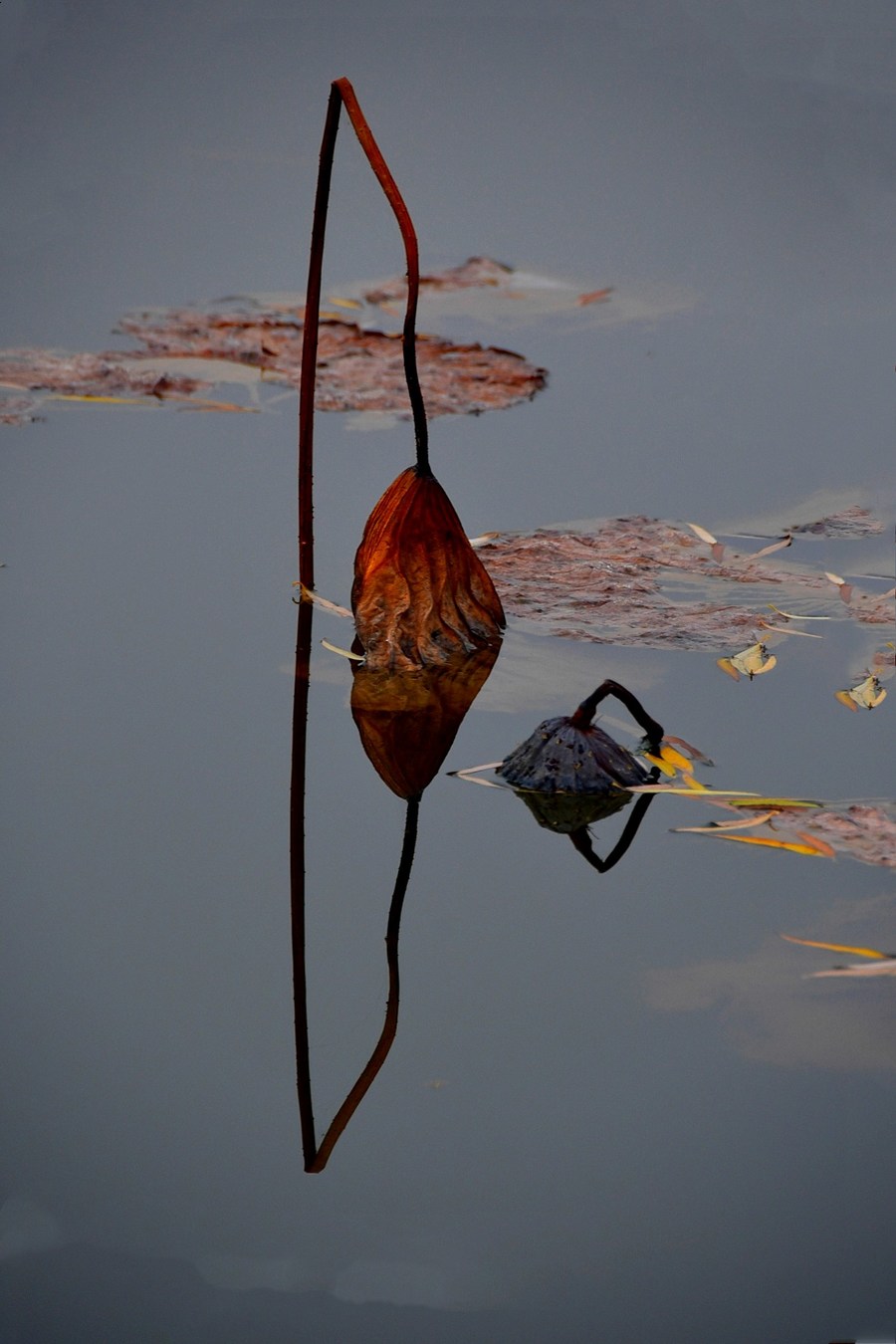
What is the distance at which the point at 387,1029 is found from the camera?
117 cm

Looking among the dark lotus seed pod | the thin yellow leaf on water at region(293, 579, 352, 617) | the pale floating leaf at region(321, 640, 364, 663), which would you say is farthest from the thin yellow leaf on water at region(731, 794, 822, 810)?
the thin yellow leaf on water at region(293, 579, 352, 617)

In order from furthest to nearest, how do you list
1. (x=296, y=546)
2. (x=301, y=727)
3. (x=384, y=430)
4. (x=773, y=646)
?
(x=384, y=430) < (x=296, y=546) < (x=773, y=646) < (x=301, y=727)

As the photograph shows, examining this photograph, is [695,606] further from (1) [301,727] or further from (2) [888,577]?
(1) [301,727]

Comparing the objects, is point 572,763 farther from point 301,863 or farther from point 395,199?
point 395,199

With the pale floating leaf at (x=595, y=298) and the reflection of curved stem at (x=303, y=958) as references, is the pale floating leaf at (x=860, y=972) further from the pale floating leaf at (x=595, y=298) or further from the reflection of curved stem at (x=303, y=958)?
the pale floating leaf at (x=595, y=298)

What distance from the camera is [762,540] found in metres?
2.30

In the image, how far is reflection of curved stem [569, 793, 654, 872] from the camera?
1400mm

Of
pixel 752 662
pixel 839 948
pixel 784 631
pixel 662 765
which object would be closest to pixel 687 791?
pixel 662 765

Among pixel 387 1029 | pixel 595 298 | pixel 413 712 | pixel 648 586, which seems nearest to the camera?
pixel 387 1029

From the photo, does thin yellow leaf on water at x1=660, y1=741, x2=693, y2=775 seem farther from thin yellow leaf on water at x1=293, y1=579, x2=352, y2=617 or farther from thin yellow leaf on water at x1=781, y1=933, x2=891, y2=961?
thin yellow leaf on water at x1=293, y1=579, x2=352, y2=617

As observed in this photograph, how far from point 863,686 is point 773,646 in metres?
0.17

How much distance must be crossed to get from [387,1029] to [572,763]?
0.42 metres

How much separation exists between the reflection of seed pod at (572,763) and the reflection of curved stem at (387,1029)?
0.14 metres

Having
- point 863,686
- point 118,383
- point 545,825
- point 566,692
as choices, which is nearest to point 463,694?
point 566,692
